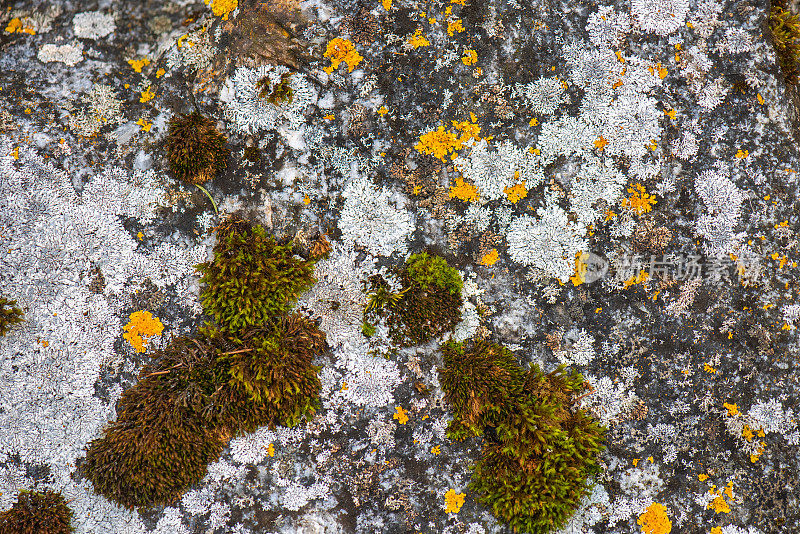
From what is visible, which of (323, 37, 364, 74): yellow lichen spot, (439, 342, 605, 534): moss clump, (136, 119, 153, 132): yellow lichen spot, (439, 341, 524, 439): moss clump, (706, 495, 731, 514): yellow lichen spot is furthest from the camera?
(136, 119, 153, 132): yellow lichen spot

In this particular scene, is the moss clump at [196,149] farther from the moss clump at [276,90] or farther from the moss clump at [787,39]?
the moss clump at [787,39]

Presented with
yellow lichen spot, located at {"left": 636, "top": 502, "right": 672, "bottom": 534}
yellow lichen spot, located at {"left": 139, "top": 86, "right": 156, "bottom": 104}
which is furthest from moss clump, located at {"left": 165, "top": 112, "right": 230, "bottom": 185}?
yellow lichen spot, located at {"left": 636, "top": 502, "right": 672, "bottom": 534}

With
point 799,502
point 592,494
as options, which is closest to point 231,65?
point 592,494

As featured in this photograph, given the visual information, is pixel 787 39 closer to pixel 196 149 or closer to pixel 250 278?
pixel 250 278

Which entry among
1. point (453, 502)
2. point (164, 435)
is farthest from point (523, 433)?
point (164, 435)

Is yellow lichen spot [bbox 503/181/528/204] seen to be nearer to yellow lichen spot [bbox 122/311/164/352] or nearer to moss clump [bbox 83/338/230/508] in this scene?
moss clump [bbox 83/338/230/508]

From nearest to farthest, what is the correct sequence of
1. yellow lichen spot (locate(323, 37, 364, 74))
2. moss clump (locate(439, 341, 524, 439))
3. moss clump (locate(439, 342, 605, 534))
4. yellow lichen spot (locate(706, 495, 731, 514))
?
moss clump (locate(439, 342, 605, 534)) < moss clump (locate(439, 341, 524, 439)) < yellow lichen spot (locate(706, 495, 731, 514)) < yellow lichen spot (locate(323, 37, 364, 74))

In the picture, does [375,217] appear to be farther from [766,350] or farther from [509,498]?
[766,350]
